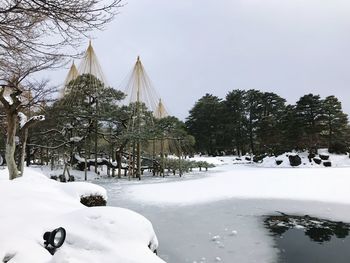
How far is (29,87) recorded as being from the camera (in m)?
10.6

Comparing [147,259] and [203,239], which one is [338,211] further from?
[147,259]

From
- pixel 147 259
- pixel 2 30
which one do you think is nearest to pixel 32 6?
pixel 2 30

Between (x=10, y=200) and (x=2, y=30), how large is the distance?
2.79m

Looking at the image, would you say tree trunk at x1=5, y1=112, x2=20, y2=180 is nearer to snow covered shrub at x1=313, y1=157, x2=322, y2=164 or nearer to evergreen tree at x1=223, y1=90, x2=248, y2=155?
snow covered shrub at x1=313, y1=157, x2=322, y2=164

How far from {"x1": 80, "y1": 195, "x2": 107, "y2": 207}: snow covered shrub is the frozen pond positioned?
1.28m

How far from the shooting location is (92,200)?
662cm

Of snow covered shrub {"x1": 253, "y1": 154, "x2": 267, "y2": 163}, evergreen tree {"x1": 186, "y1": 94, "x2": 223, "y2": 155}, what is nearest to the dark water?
snow covered shrub {"x1": 253, "y1": 154, "x2": 267, "y2": 163}

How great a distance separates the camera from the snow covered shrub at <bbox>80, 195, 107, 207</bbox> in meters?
6.54

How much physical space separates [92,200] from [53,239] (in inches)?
135

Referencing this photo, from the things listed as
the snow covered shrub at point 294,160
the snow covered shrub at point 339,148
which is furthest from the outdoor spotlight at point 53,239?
Result: the snow covered shrub at point 339,148

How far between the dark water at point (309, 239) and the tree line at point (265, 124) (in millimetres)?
19686

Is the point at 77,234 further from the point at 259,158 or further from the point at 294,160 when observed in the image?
the point at 259,158

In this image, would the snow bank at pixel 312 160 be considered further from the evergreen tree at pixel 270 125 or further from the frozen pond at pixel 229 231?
the frozen pond at pixel 229 231

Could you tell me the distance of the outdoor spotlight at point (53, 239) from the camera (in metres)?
3.22
